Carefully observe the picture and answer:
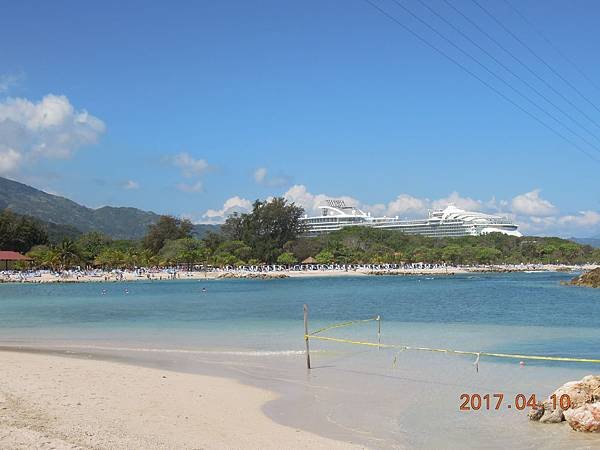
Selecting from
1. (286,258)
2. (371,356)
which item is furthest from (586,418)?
(286,258)

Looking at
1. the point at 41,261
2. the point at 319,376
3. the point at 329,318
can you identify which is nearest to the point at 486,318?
the point at 329,318

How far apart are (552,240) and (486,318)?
123705mm

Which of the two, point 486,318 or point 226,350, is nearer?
point 226,350

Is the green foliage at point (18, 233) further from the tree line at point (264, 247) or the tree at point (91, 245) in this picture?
the tree at point (91, 245)

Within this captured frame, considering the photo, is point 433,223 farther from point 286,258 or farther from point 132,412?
point 132,412

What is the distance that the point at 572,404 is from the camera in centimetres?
950

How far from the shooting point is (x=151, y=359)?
16188mm

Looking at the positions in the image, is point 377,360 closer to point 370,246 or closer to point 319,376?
point 319,376

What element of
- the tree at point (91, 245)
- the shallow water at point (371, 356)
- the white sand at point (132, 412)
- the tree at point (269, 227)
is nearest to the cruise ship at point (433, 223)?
the tree at point (269, 227)

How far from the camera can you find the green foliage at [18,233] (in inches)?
3934

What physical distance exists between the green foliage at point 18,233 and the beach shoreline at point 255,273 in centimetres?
1624

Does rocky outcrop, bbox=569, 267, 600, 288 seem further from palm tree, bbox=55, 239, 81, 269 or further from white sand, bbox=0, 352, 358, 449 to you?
palm tree, bbox=55, 239, 81, 269

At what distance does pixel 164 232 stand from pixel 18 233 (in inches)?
1049

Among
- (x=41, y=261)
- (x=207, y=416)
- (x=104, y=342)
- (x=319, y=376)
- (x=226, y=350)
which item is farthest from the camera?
(x=41, y=261)
